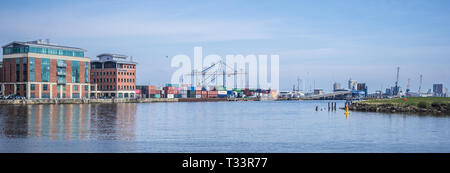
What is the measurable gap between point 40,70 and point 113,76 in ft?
95.7

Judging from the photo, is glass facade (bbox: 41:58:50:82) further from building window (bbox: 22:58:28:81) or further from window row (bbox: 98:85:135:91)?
window row (bbox: 98:85:135:91)

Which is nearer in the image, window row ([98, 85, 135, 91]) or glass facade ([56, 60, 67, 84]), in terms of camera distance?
glass facade ([56, 60, 67, 84])

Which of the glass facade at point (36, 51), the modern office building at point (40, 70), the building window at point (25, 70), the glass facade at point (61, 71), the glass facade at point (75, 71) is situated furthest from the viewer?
the glass facade at point (75, 71)

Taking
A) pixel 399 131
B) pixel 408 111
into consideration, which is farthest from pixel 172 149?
pixel 408 111

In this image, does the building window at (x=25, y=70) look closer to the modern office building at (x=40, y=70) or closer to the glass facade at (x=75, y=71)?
the modern office building at (x=40, y=70)

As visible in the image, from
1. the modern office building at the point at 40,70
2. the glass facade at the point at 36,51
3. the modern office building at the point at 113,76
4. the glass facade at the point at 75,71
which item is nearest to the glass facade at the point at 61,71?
the modern office building at the point at 40,70

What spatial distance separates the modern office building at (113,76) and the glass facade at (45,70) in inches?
1018

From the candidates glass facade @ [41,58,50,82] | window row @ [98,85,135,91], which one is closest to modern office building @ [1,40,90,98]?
glass facade @ [41,58,50,82]

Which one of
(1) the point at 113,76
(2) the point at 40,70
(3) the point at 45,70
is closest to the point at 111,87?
(1) the point at 113,76

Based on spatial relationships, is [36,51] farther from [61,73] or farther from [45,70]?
[61,73]

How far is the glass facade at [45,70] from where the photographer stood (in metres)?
98.0

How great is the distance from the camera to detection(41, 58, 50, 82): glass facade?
322 ft

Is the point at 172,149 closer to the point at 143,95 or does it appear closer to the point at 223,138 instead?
the point at 223,138

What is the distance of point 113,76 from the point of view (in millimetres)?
125062
